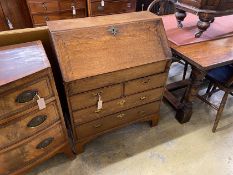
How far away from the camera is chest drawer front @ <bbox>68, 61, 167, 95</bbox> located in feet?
4.03

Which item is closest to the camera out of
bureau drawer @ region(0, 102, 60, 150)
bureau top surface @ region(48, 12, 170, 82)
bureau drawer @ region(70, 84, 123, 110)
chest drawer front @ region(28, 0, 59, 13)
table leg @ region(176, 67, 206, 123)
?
bureau drawer @ region(0, 102, 60, 150)

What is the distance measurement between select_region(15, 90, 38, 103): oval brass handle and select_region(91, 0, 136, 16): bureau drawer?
6.22 feet

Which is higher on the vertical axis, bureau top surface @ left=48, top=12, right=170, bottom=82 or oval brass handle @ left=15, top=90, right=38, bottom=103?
bureau top surface @ left=48, top=12, right=170, bottom=82

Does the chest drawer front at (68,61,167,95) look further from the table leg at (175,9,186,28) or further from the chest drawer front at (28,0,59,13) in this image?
the chest drawer front at (28,0,59,13)

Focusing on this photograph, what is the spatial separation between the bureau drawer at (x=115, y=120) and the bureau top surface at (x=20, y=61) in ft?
1.93

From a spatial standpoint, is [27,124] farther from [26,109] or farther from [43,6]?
[43,6]

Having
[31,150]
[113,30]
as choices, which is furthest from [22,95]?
[113,30]

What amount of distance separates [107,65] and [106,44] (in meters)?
0.14

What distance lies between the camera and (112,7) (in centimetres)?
276

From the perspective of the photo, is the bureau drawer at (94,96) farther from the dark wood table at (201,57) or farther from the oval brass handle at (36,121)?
the dark wood table at (201,57)

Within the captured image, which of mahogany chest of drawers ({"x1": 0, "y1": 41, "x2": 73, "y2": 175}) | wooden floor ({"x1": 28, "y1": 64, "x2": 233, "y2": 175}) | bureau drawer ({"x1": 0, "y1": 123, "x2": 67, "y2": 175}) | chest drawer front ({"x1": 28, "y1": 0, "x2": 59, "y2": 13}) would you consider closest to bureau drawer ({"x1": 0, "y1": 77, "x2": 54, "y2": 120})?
mahogany chest of drawers ({"x1": 0, "y1": 41, "x2": 73, "y2": 175})

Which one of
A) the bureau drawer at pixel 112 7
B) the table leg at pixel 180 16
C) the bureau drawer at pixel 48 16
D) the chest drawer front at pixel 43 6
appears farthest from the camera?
the bureau drawer at pixel 112 7

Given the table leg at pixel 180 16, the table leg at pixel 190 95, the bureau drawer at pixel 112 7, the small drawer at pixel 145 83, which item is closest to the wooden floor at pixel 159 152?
the table leg at pixel 190 95

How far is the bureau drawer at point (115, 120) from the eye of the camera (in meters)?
1.50
